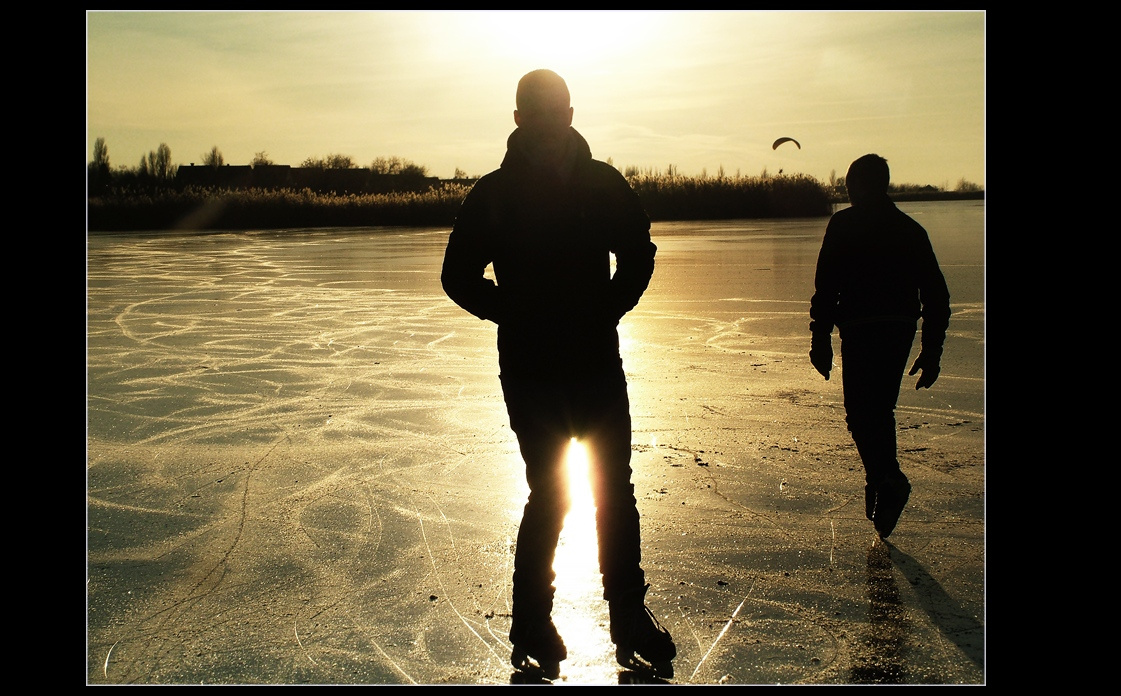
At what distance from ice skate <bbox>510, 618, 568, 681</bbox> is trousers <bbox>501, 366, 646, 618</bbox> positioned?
5 cm

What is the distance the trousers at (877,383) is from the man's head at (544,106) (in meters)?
2.07

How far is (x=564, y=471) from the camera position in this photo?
3.38 meters

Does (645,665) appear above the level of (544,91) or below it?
below

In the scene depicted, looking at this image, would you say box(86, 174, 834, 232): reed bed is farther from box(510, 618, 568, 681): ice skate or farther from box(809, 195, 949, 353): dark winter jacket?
box(510, 618, 568, 681): ice skate

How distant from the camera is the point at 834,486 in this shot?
5.20 meters

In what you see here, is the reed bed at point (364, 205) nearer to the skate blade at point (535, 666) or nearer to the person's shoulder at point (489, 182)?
the person's shoulder at point (489, 182)

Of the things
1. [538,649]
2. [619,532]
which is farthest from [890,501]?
[538,649]

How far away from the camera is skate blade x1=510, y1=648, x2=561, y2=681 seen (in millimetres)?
3248

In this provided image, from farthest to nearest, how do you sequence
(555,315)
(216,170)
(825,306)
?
(216,170), (825,306), (555,315)

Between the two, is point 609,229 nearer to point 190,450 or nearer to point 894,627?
point 894,627

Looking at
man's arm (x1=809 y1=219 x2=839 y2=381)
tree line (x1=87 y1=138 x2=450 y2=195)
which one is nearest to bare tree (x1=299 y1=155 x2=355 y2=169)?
tree line (x1=87 y1=138 x2=450 y2=195)

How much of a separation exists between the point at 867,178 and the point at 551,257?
2.03 m

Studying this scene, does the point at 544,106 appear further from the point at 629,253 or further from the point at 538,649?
the point at 538,649
